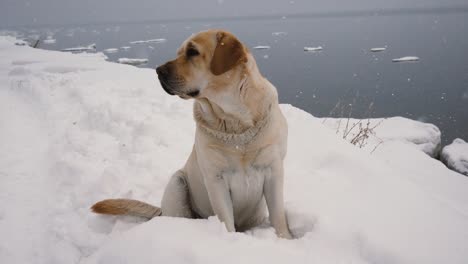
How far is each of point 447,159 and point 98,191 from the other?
8547 millimetres

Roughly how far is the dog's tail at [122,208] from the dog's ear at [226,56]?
125 cm

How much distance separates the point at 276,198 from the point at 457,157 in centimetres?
788

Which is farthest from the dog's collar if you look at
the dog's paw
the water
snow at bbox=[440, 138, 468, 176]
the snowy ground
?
snow at bbox=[440, 138, 468, 176]

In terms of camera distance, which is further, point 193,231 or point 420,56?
point 420,56

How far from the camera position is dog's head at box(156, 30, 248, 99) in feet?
7.76

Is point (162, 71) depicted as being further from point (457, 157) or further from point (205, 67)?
point (457, 157)

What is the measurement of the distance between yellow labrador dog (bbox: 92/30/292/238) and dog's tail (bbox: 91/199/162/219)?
2.22ft

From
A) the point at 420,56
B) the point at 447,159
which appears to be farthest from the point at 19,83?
the point at 420,56

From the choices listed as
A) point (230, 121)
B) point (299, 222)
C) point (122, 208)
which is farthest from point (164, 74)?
point (299, 222)

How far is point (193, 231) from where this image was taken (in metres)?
2.17

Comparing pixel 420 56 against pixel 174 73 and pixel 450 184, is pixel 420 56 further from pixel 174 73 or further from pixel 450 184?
pixel 174 73

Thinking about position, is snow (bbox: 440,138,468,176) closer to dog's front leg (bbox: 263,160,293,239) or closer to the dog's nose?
dog's front leg (bbox: 263,160,293,239)

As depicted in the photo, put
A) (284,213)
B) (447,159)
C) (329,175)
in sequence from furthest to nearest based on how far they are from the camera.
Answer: (447,159), (329,175), (284,213)

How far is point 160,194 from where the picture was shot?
3432 mm
